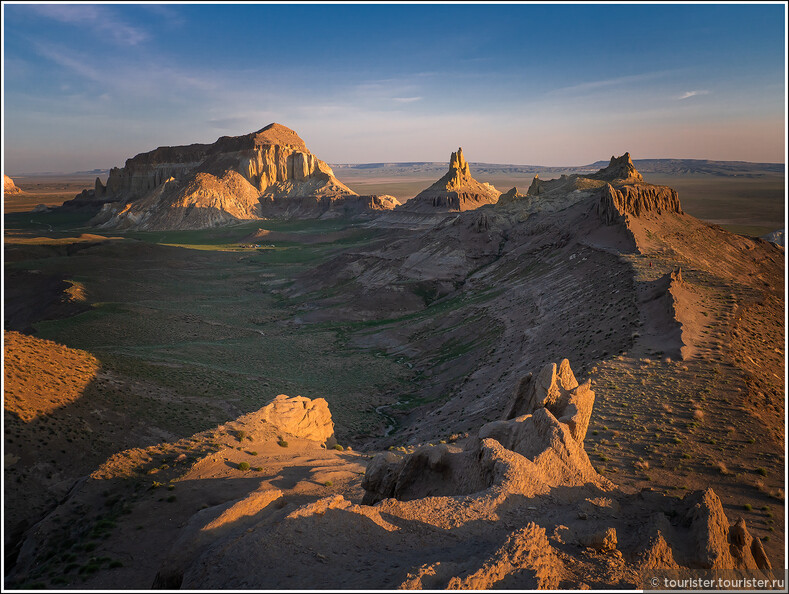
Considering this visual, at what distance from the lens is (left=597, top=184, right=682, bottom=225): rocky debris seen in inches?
2037

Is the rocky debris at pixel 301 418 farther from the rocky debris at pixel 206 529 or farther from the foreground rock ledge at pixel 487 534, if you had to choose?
the foreground rock ledge at pixel 487 534

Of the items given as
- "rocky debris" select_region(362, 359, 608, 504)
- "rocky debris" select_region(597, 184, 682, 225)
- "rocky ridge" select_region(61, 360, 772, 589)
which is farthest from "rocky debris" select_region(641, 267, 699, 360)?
"rocky debris" select_region(597, 184, 682, 225)

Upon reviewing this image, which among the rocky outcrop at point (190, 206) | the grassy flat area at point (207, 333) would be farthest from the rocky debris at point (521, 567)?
the rocky outcrop at point (190, 206)

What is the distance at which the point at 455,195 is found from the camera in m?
129

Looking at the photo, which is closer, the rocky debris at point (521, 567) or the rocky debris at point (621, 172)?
the rocky debris at point (521, 567)

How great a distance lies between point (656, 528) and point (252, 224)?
167278 millimetres

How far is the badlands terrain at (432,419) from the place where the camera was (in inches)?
446

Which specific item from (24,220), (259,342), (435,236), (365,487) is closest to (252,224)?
(24,220)

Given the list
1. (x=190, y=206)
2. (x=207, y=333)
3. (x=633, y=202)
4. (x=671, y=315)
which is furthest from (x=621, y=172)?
(x=190, y=206)

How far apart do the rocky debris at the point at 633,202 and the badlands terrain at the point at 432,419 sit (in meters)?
0.33

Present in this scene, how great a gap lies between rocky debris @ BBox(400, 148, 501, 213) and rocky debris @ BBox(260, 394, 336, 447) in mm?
103355

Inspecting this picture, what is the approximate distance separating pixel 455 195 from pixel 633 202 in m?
79.6

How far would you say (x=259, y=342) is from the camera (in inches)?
2084

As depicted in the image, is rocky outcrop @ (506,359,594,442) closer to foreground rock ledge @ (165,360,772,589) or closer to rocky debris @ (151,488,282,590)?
foreground rock ledge @ (165,360,772,589)
